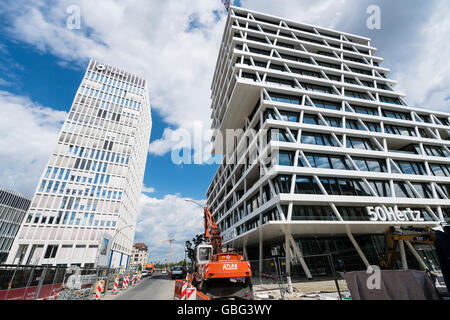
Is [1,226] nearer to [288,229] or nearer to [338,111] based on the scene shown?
[288,229]

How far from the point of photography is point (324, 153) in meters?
24.7

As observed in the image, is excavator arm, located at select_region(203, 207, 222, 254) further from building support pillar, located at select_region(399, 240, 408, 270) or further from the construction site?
building support pillar, located at select_region(399, 240, 408, 270)

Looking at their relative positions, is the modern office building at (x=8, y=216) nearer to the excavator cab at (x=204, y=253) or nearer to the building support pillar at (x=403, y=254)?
the excavator cab at (x=204, y=253)

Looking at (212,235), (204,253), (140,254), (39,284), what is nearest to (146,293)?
(204,253)

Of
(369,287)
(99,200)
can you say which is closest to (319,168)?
(369,287)

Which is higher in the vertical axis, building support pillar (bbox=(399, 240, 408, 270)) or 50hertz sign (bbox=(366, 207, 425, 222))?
50hertz sign (bbox=(366, 207, 425, 222))

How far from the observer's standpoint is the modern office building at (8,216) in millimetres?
55688

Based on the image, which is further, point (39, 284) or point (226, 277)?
point (226, 277)

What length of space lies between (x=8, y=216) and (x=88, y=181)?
102ft

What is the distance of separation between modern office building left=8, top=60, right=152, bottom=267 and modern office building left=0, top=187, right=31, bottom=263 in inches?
966

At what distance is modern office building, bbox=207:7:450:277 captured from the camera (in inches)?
866

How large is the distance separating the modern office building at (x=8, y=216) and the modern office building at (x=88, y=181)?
24.5 meters

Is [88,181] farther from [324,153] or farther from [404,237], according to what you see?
[404,237]

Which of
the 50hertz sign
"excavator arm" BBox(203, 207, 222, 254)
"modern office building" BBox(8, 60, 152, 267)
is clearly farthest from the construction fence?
"modern office building" BBox(8, 60, 152, 267)
